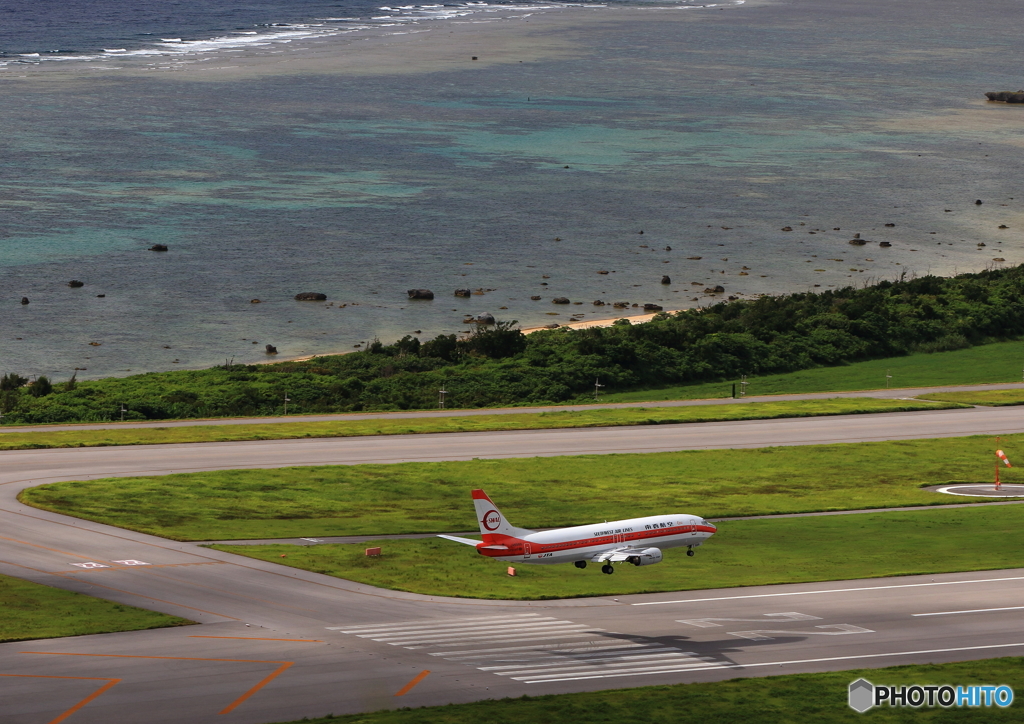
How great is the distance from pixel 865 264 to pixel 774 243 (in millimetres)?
13528

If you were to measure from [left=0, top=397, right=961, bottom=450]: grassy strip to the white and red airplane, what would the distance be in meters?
40.0

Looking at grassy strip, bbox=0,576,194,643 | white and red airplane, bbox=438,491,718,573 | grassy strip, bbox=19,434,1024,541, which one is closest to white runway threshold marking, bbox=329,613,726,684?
white and red airplane, bbox=438,491,718,573

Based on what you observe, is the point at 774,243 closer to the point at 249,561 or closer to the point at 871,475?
the point at 871,475

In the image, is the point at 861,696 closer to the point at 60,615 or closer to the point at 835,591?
the point at 835,591

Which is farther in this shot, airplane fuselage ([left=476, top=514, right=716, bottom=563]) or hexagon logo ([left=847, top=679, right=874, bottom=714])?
airplane fuselage ([left=476, top=514, right=716, bottom=563])

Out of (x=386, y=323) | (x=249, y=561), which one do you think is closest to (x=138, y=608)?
(x=249, y=561)

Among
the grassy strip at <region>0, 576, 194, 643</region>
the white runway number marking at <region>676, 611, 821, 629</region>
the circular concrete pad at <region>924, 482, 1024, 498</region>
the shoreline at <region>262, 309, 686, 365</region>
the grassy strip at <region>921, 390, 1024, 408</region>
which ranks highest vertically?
the grassy strip at <region>0, 576, 194, 643</region>

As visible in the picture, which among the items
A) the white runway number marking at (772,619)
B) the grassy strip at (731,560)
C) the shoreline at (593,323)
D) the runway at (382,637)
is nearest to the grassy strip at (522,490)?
the grassy strip at (731,560)

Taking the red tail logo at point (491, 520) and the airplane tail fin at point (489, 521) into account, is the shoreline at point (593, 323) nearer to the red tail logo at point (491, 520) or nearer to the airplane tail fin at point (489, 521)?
the airplane tail fin at point (489, 521)

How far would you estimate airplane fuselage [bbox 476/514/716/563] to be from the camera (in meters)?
59.3

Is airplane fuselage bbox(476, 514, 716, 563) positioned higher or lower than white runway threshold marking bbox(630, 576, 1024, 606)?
higher

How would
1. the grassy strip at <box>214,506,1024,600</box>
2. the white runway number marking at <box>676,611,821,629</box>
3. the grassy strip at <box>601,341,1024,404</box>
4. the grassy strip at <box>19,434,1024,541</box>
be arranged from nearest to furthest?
the white runway number marking at <box>676,611,821,629</box>
the grassy strip at <box>214,506,1024,600</box>
the grassy strip at <box>19,434,1024,541</box>
the grassy strip at <box>601,341,1024,404</box>

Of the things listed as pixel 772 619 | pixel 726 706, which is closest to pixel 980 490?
pixel 772 619

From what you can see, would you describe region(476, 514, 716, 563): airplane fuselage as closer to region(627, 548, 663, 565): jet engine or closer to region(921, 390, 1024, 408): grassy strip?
region(627, 548, 663, 565): jet engine
